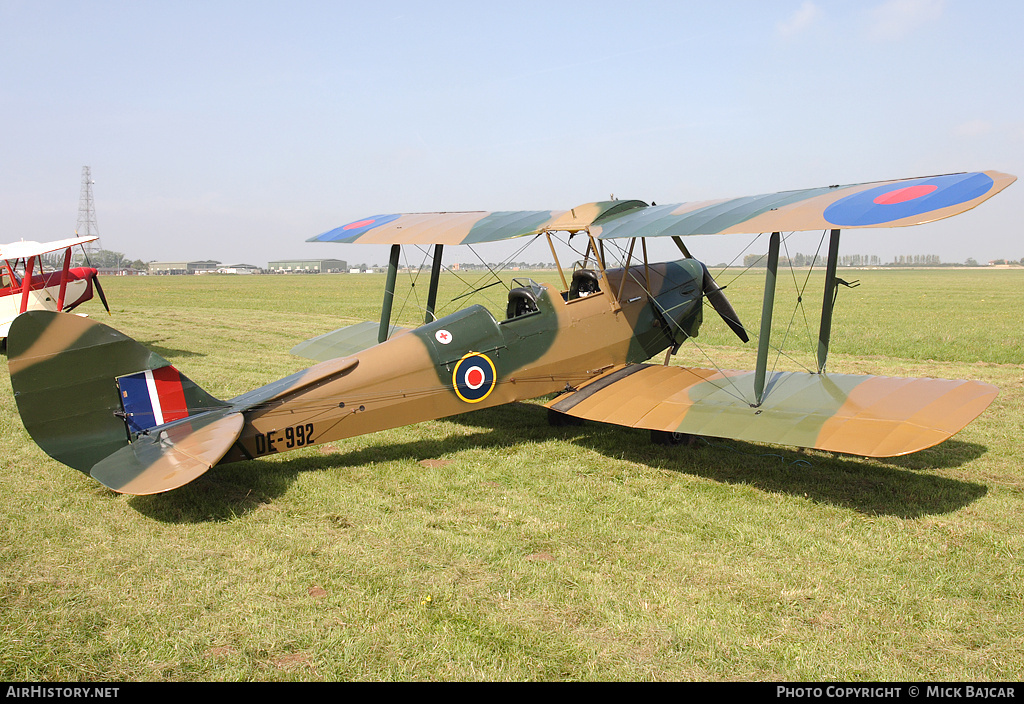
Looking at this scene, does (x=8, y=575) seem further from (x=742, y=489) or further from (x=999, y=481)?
(x=999, y=481)

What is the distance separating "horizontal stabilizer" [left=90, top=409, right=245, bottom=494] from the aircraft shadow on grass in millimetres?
474

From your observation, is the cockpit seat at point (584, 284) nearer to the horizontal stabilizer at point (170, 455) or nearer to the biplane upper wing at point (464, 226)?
the biplane upper wing at point (464, 226)

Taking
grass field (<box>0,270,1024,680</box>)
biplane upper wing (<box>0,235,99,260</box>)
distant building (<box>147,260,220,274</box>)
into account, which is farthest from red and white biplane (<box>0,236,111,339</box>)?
distant building (<box>147,260,220,274</box>)

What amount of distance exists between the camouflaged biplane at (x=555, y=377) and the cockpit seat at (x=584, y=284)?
16mm

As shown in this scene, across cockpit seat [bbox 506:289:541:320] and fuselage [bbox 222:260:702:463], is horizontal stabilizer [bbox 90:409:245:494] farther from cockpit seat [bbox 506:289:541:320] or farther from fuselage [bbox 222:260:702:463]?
cockpit seat [bbox 506:289:541:320]

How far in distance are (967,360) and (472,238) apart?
9.72 m

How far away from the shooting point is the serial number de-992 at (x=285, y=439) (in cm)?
553

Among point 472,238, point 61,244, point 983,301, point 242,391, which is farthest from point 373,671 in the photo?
point 983,301

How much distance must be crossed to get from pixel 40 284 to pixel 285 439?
11837mm

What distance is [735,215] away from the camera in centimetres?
600
